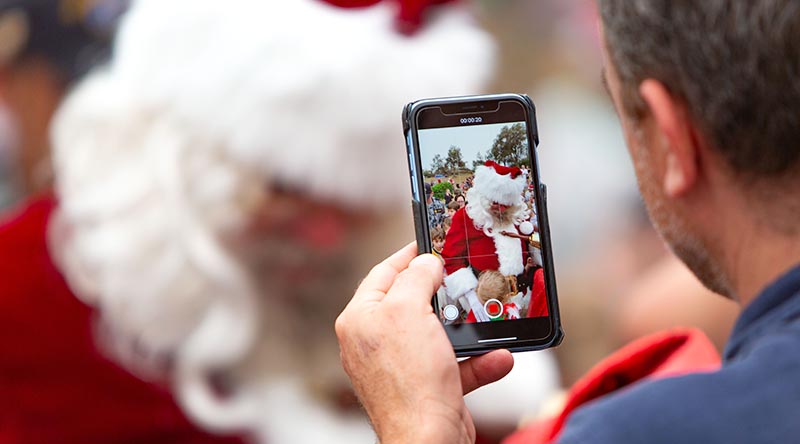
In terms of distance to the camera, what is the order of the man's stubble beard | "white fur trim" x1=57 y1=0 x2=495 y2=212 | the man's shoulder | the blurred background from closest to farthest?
the man's shoulder → the man's stubble beard → "white fur trim" x1=57 y1=0 x2=495 y2=212 → the blurred background

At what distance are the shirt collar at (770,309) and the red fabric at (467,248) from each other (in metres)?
0.18

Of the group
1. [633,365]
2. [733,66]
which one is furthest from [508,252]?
[633,365]

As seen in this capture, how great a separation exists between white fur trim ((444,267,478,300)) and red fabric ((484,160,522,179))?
2.7 inches

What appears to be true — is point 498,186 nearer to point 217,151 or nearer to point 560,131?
point 217,151

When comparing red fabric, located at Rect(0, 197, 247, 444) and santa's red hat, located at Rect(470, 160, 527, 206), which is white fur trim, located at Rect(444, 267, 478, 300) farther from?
red fabric, located at Rect(0, 197, 247, 444)

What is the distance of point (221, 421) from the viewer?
1194 millimetres

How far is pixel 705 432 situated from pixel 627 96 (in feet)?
0.64

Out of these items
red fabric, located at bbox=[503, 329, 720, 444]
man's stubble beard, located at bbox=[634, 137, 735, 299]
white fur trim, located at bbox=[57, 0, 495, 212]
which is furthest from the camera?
white fur trim, located at bbox=[57, 0, 495, 212]

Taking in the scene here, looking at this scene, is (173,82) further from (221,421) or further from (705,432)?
(705,432)

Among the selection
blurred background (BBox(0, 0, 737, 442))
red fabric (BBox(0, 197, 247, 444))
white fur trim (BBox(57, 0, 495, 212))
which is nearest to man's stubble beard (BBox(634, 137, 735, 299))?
white fur trim (BBox(57, 0, 495, 212))

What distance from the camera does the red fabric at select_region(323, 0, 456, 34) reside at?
114 cm

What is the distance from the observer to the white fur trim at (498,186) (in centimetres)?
62

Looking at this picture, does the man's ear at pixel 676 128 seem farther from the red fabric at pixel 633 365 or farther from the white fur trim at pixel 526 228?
the red fabric at pixel 633 365

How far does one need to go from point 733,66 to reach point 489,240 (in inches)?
8.5
